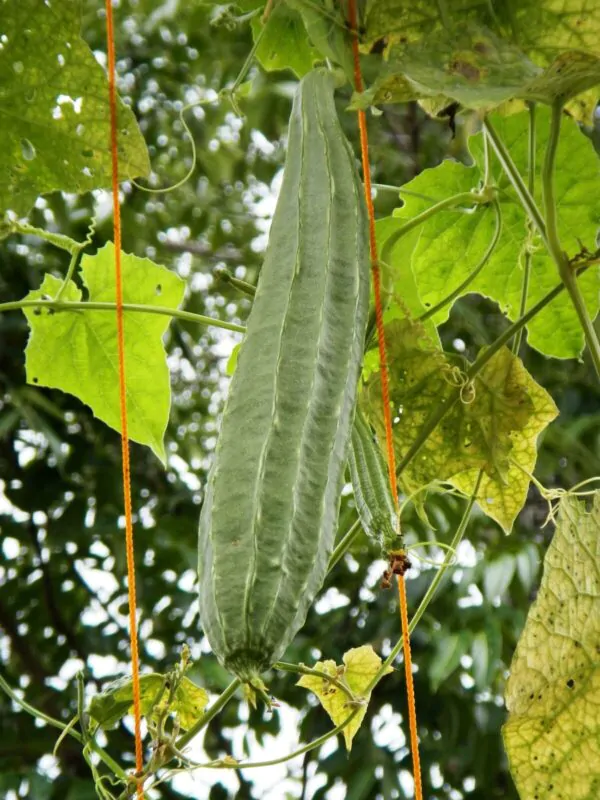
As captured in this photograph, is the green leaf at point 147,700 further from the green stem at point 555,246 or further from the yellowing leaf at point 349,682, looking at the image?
the green stem at point 555,246

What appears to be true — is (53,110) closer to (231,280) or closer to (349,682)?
(231,280)

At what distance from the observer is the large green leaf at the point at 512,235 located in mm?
965

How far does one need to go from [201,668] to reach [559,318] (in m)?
1.08

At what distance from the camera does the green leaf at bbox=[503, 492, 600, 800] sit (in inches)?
27.5

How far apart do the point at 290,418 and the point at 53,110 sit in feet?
1.53

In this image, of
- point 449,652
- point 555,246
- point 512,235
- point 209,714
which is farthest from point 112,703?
point 449,652

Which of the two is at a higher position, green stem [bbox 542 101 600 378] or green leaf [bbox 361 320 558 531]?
green stem [bbox 542 101 600 378]

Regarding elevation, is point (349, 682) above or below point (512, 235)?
below

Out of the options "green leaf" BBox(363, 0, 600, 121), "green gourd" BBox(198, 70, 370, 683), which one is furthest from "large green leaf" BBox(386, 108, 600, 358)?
"green gourd" BBox(198, 70, 370, 683)

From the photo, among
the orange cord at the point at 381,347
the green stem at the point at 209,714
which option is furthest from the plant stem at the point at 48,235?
the green stem at the point at 209,714

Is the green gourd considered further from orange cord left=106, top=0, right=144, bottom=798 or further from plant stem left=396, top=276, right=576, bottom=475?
plant stem left=396, top=276, right=576, bottom=475

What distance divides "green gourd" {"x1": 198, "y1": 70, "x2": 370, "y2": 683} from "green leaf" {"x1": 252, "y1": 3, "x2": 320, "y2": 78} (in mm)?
266

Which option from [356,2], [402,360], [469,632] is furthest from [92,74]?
[469,632]

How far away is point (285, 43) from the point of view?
92 cm
